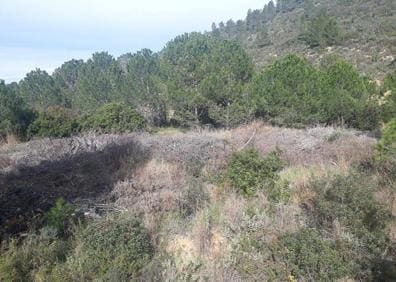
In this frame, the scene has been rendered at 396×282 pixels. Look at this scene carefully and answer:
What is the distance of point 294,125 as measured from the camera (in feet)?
45.9

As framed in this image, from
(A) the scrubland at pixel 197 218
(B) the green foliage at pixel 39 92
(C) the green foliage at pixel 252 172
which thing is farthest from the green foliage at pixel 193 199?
(B) the green foliage at pixel 39 92

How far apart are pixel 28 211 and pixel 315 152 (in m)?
5.76

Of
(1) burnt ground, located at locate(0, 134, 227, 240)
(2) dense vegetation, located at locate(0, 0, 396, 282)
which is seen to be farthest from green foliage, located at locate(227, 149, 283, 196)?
(1) burnt ground, located at locate(0, 134, 227, 240)

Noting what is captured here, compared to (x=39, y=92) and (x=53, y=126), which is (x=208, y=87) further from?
(x=39, y=92)

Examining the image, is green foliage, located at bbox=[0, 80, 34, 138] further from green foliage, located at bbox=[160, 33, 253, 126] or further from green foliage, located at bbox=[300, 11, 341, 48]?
green foliage, located at bbox=[300, 11, 341, 48]

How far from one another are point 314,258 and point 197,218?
73.3 inches

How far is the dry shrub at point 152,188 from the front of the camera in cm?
565

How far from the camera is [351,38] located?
39.2 m

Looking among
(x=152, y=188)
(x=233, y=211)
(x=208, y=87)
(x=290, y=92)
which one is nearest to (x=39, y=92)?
(x=208, y=87)

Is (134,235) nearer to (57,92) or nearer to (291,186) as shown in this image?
(291,186)

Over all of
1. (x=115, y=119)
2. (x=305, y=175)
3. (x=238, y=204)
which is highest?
(x=238, y=204)

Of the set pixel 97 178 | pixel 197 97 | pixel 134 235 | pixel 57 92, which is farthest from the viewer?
pixel 57 92

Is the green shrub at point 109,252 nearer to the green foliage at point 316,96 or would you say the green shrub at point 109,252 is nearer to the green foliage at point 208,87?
the green foliage at point 316,96

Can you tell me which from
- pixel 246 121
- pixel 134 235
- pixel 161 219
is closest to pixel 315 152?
pixel 161 219
